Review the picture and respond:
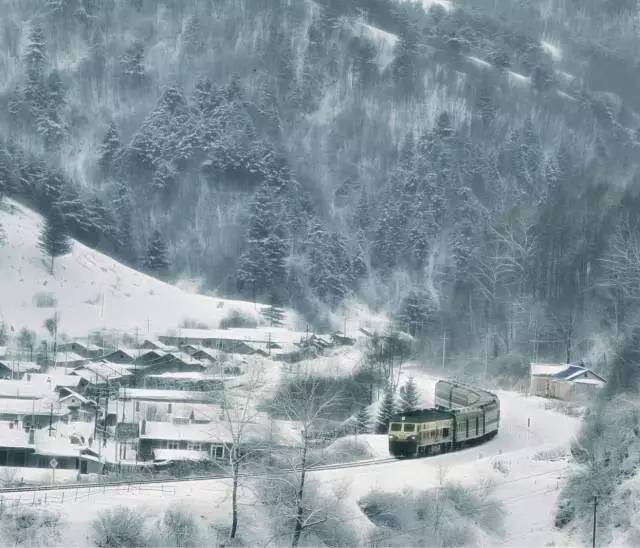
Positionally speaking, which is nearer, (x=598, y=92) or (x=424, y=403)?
(x=424, y=403)

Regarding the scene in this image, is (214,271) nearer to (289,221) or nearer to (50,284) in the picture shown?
(289,221)

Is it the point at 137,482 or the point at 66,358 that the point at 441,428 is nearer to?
the point at 137,482


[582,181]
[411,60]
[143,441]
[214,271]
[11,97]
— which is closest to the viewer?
[143,441]

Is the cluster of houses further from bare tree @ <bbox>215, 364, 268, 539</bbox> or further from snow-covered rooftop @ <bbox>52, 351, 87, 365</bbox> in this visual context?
bare tree @ <bbox>215, 364, 268, 539</bbox>

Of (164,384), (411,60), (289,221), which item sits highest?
(411,60)

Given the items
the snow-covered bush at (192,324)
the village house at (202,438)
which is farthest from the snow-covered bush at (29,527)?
the snow-covered bush at (192,324)

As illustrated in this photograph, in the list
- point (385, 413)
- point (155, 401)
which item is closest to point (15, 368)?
point (155, 401)

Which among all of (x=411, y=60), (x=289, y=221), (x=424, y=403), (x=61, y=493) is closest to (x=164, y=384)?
(x=424, y=403)
